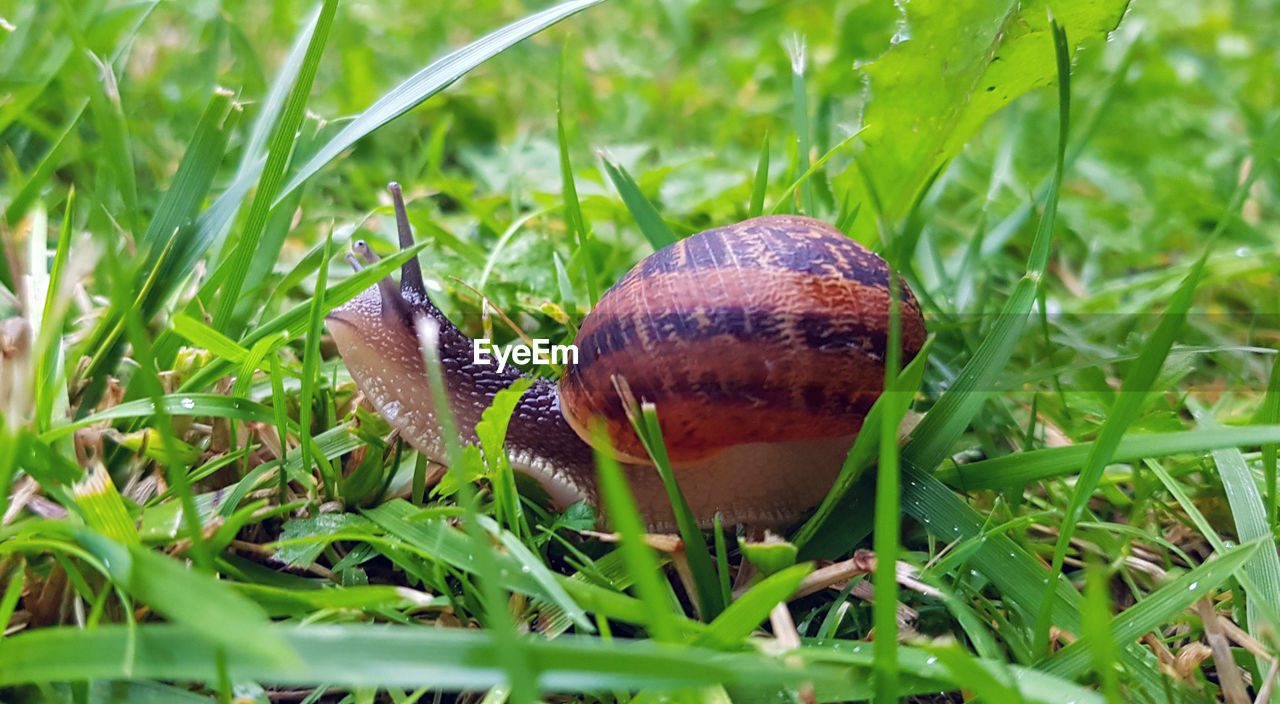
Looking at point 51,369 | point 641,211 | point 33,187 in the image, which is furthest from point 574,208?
point 33,187

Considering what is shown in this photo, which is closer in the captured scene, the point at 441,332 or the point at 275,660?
the point at 275,660

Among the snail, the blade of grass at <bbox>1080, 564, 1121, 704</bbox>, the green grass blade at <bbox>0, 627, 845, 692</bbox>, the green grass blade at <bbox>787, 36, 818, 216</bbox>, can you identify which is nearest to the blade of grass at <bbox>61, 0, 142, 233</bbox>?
the snail

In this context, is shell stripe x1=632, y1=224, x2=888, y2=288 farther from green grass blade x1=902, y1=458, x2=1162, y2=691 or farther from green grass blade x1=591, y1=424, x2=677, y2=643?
green grass blade x1=591, y1=424, x2=677, y2=643

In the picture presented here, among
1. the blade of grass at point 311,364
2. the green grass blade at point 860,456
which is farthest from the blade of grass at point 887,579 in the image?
the blade of grass at point 311,364

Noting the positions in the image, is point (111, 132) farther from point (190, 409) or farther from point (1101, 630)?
point (1101, 630)

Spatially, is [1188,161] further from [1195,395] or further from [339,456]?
[339,456]

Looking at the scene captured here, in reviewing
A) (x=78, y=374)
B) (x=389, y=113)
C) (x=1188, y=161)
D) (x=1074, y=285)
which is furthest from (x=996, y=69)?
(x=78, y=374)
